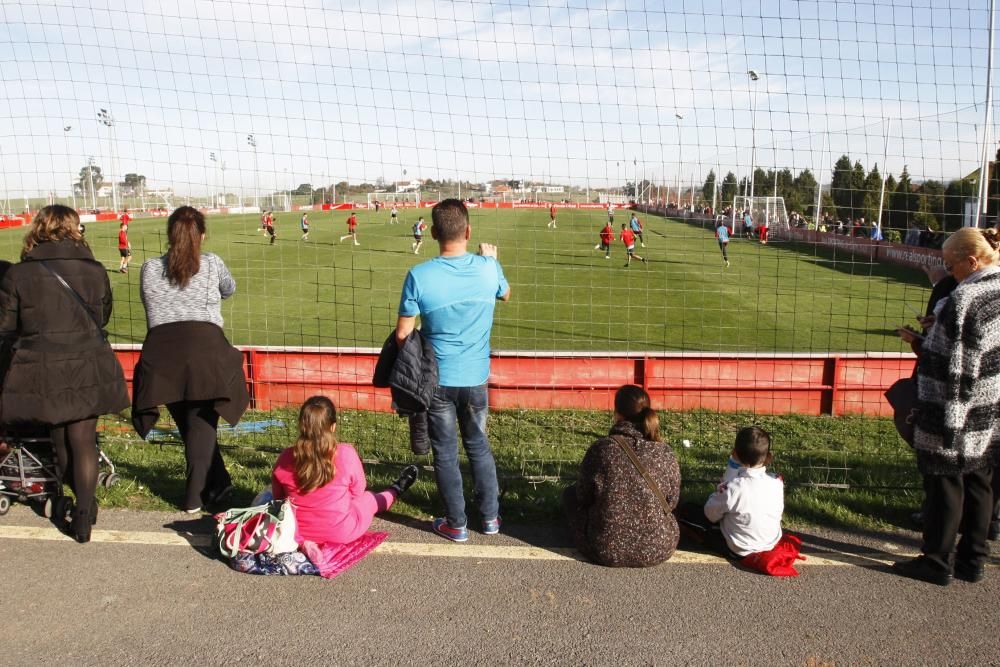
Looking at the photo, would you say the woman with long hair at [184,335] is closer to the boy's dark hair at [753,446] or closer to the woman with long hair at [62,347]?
the woman with long hair at [62,347]

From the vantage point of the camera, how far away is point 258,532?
11.9ft

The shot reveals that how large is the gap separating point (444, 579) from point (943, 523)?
7.43 feet

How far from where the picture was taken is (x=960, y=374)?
3459mm

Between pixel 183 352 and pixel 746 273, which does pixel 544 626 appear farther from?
pixel 746 273

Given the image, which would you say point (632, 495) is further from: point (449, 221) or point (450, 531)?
point (449, 221)

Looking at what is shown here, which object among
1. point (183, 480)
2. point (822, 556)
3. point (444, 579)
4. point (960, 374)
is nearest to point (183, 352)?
point (183, 480)

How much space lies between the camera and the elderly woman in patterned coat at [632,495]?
11.8ft

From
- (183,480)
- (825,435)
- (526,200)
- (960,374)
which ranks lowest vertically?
(825,435)

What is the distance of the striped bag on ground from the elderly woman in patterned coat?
139 cm

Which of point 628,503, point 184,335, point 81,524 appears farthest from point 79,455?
point 628,503

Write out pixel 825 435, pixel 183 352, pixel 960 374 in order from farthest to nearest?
pixel 825 435, pixel 183 352, pixel 960 374

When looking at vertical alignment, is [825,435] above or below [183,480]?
below

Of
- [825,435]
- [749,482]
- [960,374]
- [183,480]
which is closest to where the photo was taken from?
[960,374]

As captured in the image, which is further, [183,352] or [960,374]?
[183,352]
